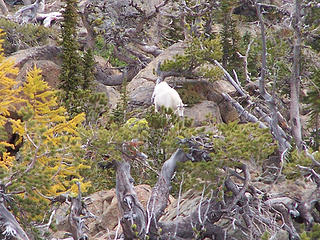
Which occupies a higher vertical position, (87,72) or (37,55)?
(87,72)

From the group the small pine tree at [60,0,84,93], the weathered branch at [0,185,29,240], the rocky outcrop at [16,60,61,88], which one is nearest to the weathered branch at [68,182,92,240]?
the weathered branch at [0,185,29,240]

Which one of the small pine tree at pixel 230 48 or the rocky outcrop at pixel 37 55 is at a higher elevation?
the rocky outcrop at pixel 37 55

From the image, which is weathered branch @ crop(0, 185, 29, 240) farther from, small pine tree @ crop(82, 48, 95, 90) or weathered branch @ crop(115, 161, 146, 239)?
small pine tree @ crop(82, 48, 95, 90)

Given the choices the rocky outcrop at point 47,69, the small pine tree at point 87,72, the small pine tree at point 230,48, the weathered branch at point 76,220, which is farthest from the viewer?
the small pine tree at point 230,48

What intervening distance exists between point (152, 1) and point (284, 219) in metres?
27.4

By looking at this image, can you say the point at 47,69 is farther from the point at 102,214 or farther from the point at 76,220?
the point at 76,220

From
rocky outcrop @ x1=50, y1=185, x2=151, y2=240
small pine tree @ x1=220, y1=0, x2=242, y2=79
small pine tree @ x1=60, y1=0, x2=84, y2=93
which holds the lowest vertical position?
small pine tree @ x1=220, y1=0, x2=242, y2=79

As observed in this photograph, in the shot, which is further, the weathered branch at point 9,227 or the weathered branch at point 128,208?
the weathered branch at point 128,208

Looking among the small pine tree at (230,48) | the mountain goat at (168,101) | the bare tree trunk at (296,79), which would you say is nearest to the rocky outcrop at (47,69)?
the mountain goat at (168,101)

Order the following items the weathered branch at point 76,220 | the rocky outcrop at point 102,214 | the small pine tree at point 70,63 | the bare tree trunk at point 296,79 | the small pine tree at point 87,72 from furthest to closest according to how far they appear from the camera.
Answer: the small pine tree at point 87,72
the small pine tree at point 70,63
the bare tree trunk at point 296,79
the rocky outcrop at point 102,214
the weathered branch at point 76,220

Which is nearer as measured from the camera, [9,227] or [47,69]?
[9,227]

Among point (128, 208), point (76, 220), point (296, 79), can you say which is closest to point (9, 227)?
point (76, 220)

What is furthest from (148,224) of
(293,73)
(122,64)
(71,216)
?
(122,64)

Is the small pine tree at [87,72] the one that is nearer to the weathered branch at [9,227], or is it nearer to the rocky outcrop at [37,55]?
the rocky outcrop at [37,55]
